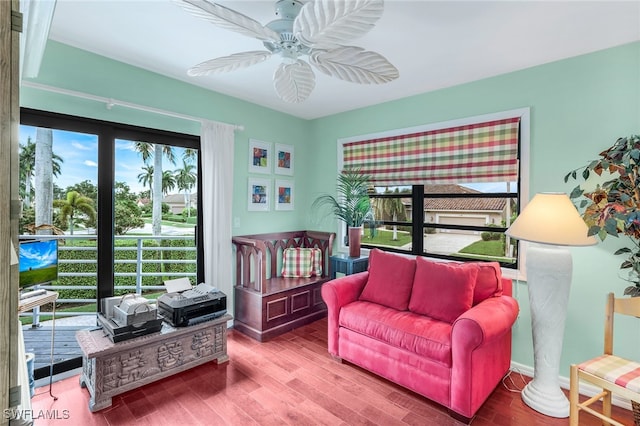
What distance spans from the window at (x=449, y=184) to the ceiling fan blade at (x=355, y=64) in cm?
153

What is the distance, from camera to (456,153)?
3109 mm

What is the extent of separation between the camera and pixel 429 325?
90.2 inches

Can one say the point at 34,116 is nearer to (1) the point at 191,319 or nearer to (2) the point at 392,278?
(1) the point at 191,319

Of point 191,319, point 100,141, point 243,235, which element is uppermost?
point 100,141

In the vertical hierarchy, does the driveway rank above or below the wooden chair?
above

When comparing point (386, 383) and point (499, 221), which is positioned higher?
point (499, 221)

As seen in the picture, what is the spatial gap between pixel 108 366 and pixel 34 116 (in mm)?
1942

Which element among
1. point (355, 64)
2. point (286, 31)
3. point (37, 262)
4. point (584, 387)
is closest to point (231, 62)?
point (286, 31)

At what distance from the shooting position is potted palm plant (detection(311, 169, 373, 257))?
3.60m

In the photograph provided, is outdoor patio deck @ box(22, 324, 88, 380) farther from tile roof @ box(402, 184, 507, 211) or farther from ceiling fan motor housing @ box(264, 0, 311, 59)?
tile roof @ box(402, 184, 507, 211)

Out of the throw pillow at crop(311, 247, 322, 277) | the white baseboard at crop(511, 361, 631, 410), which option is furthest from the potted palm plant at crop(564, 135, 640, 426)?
the throw pillow at crop(311, 247, 322, 277)

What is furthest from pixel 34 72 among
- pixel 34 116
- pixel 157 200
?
pixel 157 200

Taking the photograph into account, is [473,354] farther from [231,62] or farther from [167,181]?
[167,181]

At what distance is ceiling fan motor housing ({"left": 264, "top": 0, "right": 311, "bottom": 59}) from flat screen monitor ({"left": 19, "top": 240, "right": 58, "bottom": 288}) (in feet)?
6.67
